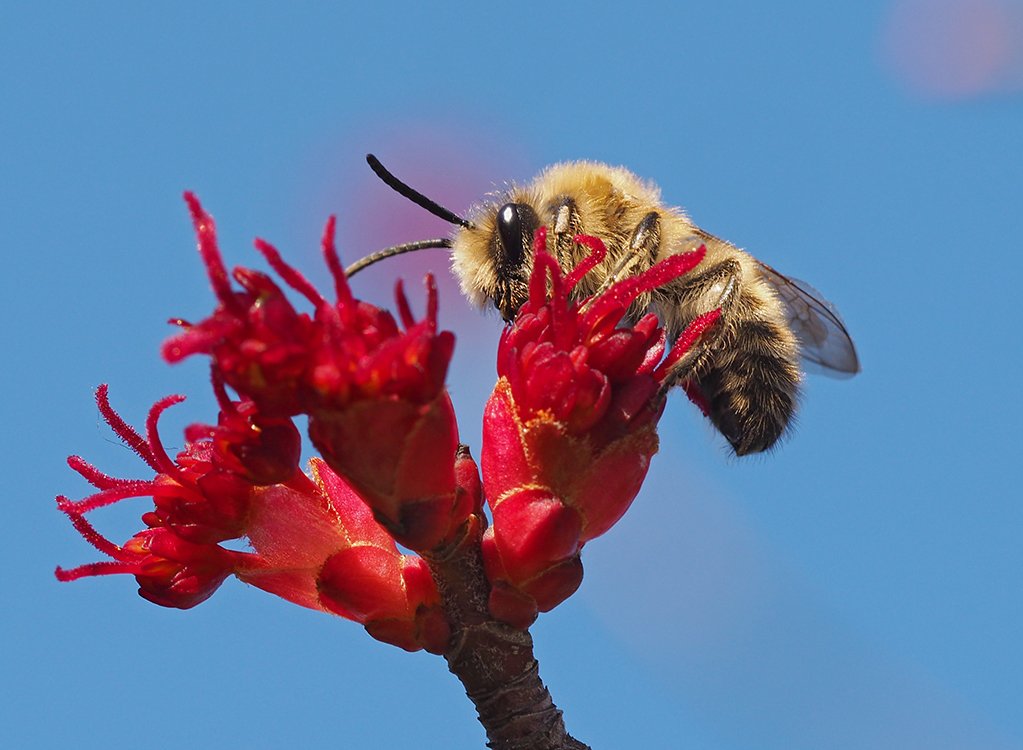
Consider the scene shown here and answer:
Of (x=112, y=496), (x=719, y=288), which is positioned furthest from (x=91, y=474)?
(x=719, y=288)

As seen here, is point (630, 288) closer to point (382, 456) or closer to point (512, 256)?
point (512, 256)

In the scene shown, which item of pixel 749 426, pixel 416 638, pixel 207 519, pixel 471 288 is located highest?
pixel 471 288

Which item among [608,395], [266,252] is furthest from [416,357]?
[608,395]

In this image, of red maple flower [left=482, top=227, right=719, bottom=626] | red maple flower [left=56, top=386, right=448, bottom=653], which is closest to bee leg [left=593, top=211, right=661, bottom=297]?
red maple flower [left=482, top=227, right=719, bottom=626]

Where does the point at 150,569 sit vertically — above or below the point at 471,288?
below

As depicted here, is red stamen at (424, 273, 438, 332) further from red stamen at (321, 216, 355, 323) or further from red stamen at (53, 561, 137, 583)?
red stamen at (53, 561, 137, 583)

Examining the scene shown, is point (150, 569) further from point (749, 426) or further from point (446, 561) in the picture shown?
point (749, 426)

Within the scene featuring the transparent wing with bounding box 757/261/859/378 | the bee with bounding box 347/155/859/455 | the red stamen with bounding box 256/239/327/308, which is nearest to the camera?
the red stamen with bounding box 256/239/327/308
